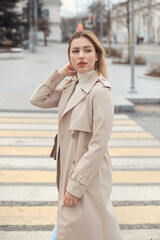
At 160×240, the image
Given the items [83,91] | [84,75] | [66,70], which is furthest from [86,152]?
[66,70]

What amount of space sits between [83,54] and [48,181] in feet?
8.93

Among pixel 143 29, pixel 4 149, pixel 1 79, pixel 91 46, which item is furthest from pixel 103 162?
pixel 143 29

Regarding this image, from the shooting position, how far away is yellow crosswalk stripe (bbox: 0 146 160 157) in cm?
587

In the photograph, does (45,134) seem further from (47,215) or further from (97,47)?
(97,47)

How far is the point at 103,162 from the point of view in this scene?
2.36 meters

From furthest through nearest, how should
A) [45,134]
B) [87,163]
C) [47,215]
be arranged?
[45,134] → [47,215] → [87,163]

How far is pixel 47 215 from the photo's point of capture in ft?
12.4

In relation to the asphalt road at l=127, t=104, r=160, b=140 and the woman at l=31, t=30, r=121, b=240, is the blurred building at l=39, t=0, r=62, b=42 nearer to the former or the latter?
the asphalt road at l=127, t=104, r=160, b=140

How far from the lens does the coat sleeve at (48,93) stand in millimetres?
2660

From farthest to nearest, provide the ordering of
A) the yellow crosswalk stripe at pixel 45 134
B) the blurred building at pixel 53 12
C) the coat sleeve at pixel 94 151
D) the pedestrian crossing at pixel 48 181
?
the blurred building at pixel 53 12, the yellow crosswalk stripe at pixel 45 134, the pedestrian crossing at pixel 48 181, the coat sleeve at pixel 94 151

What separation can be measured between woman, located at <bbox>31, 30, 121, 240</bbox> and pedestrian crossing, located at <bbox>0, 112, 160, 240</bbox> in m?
1.18

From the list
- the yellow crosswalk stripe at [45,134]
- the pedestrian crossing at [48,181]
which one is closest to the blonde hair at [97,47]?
the pedestrian crossing at [48,181]

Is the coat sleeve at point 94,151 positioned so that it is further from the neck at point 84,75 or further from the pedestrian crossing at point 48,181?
the pedestrian crossing at point 48,181

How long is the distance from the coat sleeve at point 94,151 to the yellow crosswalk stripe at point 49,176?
2.58 m
